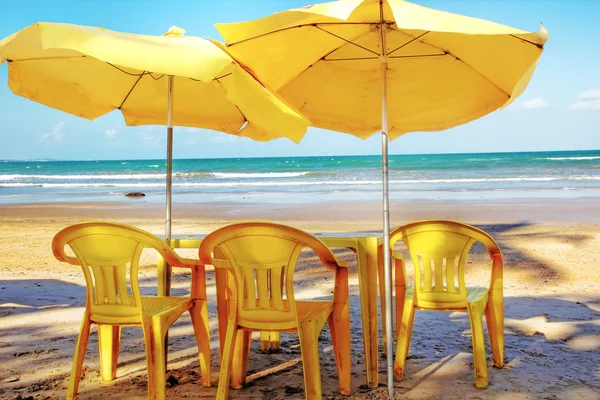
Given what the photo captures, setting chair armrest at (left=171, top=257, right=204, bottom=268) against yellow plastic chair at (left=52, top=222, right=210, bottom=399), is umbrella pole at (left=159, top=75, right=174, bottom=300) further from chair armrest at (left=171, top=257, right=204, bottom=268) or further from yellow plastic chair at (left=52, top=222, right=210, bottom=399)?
yellow plastic chair at (left=52, top=222, right=210, bottom=399)

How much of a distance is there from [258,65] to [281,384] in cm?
201

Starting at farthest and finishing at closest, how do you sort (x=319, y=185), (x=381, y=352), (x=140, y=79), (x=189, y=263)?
1. (x=319, y=185)
2. (x=140, y=79)
3. (x=381, y=352)
4. (x=189, y=263)

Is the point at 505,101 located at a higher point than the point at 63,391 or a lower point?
higher

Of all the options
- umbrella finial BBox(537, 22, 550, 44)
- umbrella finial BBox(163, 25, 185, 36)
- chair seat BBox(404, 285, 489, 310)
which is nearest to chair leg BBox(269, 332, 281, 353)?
chair seat BBox(404, 285, 489, 310)

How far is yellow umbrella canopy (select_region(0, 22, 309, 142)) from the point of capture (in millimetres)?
2996

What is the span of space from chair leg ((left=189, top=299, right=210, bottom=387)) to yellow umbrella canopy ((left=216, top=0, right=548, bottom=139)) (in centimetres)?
153

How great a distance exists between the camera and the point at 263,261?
3178mm

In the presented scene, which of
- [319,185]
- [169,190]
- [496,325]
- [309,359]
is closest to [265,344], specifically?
[309,359]

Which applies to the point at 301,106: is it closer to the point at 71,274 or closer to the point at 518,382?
the point at 518,382

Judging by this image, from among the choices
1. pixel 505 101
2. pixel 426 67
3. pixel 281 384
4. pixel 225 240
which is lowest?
pixel 281 384

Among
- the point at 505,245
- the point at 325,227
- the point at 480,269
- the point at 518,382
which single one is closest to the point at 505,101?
the point at 518,382

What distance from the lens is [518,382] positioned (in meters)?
3.67

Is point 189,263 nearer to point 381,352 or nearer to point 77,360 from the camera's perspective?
point 77,360

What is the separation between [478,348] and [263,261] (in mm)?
1519
